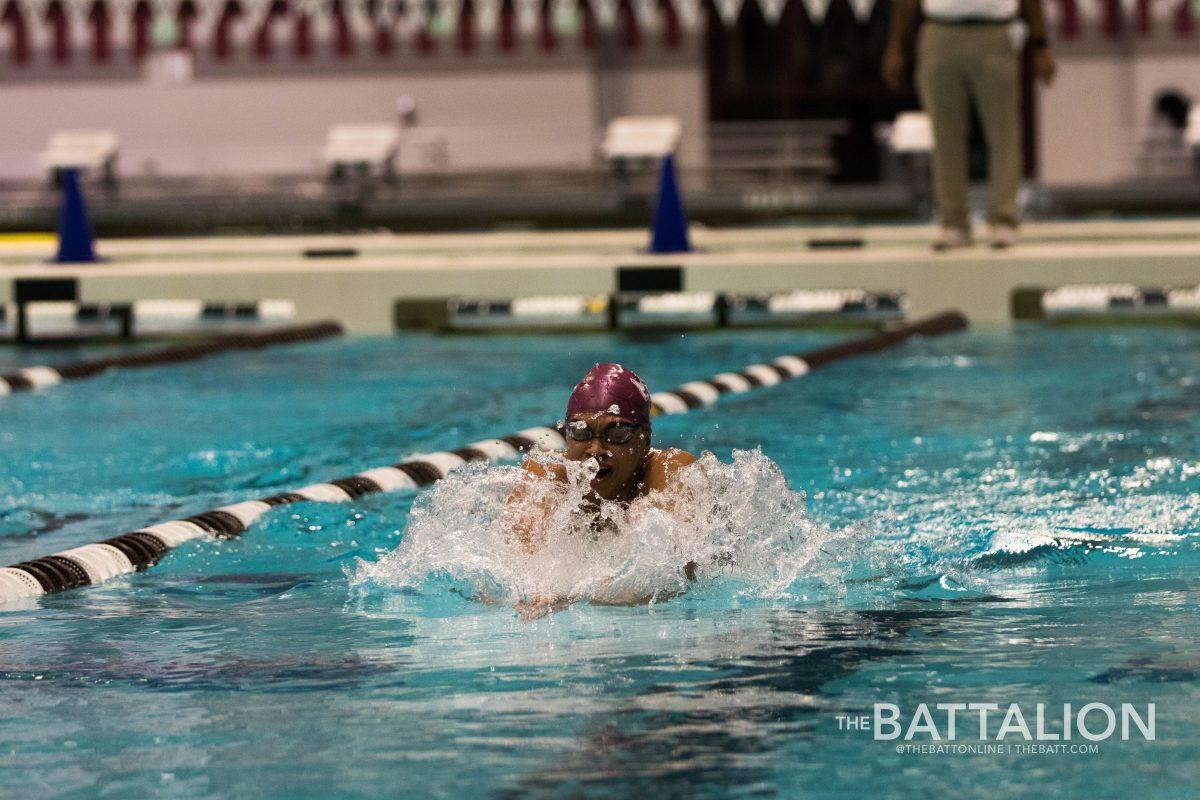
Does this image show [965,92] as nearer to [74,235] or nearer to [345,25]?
[74,235]

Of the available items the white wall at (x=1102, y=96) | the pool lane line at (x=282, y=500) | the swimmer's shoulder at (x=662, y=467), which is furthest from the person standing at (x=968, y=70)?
the white wall at (x=1102, y=96)

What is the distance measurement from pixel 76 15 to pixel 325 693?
56.4ft

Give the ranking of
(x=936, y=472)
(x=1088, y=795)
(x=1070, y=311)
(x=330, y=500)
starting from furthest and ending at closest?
(x=1070, y=311) < (x=936, y=472) < (x=330, y=500) < (x=1088, y=795)

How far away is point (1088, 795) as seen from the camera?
2758mm

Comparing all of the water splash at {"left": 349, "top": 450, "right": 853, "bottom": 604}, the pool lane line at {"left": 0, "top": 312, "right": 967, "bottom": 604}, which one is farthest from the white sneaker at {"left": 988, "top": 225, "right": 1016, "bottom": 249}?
the water splash at {"left": 349, "top": 450, "right": 853, "bottom": 604}

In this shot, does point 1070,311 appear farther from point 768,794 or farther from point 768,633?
point 768,794

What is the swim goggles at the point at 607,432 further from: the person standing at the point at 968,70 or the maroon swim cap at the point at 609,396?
the person standing at the point at 968,70

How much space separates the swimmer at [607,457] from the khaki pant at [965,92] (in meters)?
5.44

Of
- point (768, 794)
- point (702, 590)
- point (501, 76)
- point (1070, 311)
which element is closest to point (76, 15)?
point (501, 76)

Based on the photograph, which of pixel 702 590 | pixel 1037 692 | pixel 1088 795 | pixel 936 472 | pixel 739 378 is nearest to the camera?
pixel 1088 795

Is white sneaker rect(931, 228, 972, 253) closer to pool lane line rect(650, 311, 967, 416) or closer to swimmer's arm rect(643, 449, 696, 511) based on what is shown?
pool lane line rect(650, 311, 967, 416)

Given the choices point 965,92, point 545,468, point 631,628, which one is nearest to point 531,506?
point 545,468

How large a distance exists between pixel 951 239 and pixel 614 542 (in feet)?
20.3

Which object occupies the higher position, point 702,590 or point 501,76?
point 501,76
